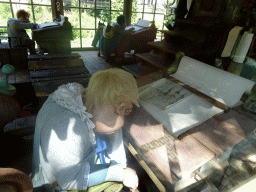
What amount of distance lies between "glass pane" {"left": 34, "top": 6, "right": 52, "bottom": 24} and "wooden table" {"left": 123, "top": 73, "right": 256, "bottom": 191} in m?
6.27

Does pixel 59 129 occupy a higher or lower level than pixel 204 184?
higher

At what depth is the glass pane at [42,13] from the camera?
Answer: 19.0 feet

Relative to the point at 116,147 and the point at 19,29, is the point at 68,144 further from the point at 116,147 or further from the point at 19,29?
the point at 19,29

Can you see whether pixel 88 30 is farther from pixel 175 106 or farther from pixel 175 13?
pixel 175 106

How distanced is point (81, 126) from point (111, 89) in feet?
0.78

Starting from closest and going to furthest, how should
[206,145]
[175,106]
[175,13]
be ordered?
[206,145], [175,106], [175,13]

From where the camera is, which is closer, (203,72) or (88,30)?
(203,72)

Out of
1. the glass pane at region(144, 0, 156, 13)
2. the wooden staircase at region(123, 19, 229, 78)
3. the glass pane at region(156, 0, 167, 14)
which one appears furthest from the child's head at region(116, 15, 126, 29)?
the wooden staircase at region(123, 19, 229, 78)

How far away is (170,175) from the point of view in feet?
2.26

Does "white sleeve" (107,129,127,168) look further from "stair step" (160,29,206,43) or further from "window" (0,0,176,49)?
"window" (0,0,176,49)

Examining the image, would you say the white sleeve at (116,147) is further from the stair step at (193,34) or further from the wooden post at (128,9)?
the wooden post at (128,9)

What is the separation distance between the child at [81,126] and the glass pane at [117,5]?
6.62m

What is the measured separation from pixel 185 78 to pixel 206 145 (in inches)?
20.0

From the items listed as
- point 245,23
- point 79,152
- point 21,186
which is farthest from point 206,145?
point 245,23
